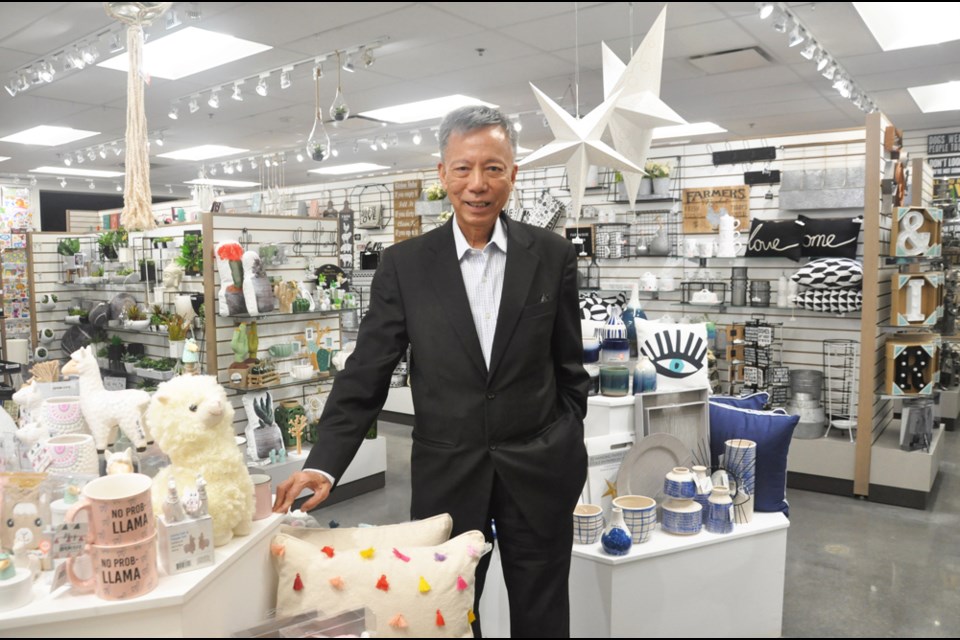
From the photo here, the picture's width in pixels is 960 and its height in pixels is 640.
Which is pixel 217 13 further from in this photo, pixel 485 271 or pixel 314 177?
pixel 314 177

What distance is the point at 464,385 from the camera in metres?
1.55

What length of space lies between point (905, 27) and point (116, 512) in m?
6.15

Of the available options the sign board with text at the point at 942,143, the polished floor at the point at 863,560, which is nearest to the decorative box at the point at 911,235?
the polished floor at the point at 863,560

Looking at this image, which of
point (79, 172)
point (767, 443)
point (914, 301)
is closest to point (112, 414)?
point (767, 443)

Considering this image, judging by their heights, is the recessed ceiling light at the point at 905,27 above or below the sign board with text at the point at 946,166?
above

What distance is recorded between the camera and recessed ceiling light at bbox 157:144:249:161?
402 inches

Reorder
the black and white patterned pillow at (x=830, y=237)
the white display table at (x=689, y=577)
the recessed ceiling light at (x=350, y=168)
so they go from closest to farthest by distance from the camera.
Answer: the white display table at (x=689, y=577)
the black and white patterned pillow at (x=830, y=237)
the recessed ceiling light at (x=350, y=168)

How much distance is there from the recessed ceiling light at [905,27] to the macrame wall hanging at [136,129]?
14.2 feet

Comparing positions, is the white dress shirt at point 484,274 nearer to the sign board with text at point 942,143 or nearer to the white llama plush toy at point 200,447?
the white llama plush toy at point 200,447

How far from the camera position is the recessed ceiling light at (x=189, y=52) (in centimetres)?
544

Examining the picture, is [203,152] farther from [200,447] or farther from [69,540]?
[69,540]

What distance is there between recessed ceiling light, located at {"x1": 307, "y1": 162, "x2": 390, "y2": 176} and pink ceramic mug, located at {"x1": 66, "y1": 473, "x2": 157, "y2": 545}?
11149 mm

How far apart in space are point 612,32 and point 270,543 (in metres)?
4.67

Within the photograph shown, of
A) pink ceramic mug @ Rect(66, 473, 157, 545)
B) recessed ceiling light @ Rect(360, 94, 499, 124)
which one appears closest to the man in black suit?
pink ceramic mug @ Rect(66, 473, 157, 545)
